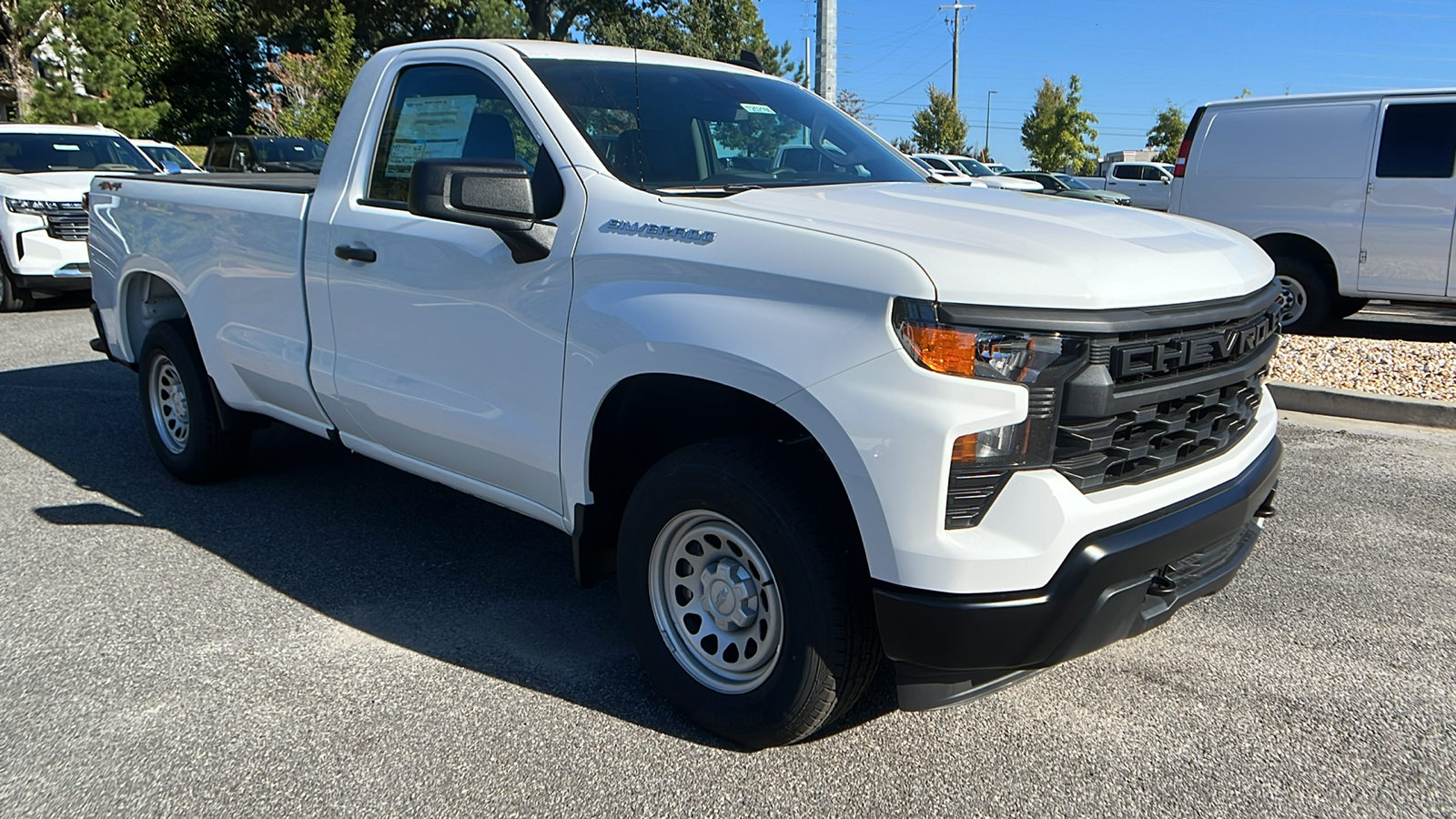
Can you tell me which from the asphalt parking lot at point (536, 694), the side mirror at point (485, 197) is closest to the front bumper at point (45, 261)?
the asphalt parking lot at point (536, 694)

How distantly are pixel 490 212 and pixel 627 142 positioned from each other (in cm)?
53

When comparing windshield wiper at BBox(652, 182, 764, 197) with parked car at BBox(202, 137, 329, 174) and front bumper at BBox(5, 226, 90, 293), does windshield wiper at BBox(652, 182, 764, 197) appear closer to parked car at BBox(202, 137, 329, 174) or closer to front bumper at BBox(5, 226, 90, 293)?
front bumper at BBox(5, 226, 90, 293)

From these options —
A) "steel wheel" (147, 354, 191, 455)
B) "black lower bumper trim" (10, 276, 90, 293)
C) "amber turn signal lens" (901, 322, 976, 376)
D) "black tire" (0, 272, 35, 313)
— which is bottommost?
"black tire" (0, 272, 35, 313)

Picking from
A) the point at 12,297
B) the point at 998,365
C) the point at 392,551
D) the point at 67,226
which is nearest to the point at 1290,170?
the point at 392,551

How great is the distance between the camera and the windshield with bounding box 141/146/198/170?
15.5 metres

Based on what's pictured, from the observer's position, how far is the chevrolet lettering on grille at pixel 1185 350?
2.63m

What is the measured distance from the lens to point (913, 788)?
2930 mm

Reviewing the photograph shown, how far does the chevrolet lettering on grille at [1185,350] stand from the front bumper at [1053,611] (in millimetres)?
352

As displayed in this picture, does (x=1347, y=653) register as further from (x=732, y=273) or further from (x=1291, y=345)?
(x=1291, y=345)

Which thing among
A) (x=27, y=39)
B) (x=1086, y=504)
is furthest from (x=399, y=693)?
(x=27, y=39)

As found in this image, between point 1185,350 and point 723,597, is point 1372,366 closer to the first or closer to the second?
point 1185,350

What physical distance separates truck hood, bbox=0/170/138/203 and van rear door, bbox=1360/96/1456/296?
1158cm

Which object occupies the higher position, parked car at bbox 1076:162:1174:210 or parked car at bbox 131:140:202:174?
parked car at bbox 131:140:202:174

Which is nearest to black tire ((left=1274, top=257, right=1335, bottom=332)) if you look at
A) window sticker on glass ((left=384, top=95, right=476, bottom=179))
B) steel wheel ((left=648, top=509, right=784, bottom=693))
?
window sticker on glass ((left=384, top=95, right=476, bottom=179))
